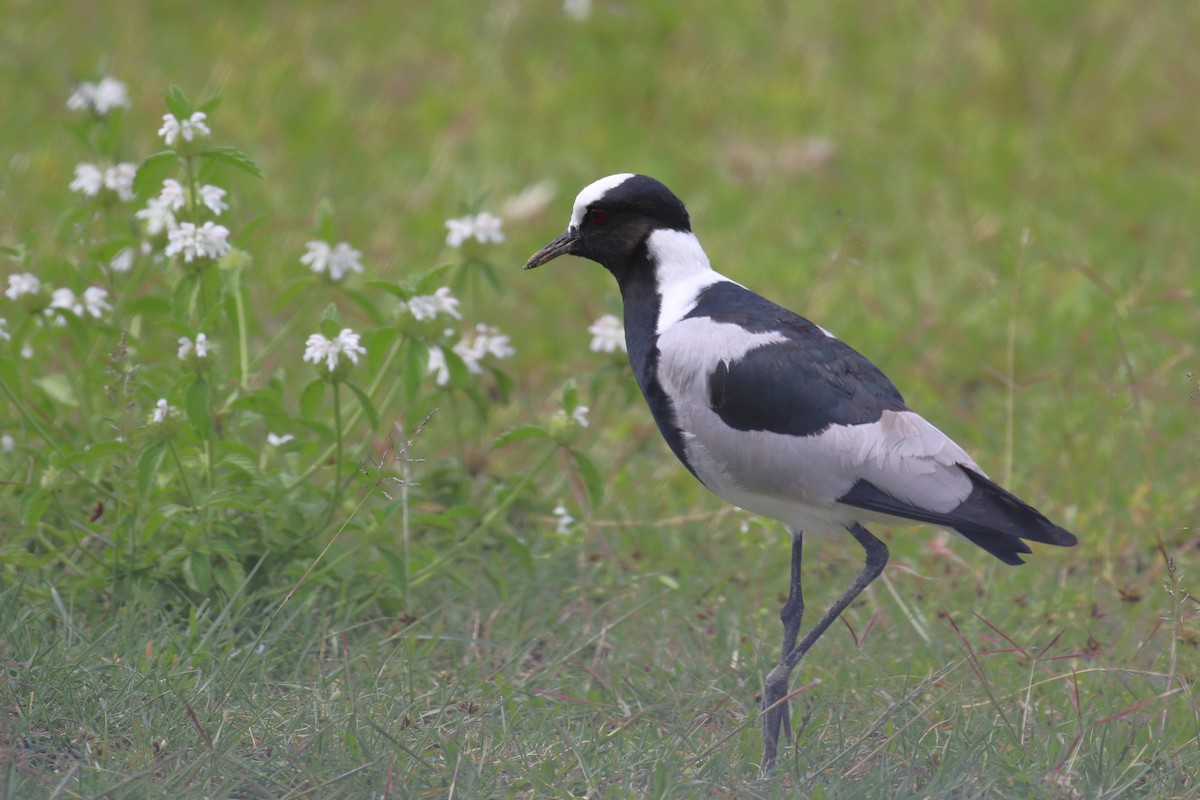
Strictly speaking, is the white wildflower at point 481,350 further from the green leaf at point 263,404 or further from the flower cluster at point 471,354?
the green leaf at point 263,404

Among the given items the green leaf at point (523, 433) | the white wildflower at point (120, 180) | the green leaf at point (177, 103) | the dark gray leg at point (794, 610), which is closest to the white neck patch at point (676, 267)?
the green leaf at point (523, 433)

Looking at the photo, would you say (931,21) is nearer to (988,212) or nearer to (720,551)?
(988,212)

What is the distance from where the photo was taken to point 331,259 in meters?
3.81

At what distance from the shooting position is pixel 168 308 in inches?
149

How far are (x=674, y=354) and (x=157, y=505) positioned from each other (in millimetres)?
1241

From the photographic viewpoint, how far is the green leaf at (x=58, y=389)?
3912mm

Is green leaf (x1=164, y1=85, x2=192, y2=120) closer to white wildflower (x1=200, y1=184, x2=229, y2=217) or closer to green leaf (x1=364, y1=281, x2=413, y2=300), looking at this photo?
white wildflower (x1=200, y1=184, x2=229, y2=217)

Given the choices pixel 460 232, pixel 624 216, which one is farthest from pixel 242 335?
pixel 624 216

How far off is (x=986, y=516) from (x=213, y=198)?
1.88m

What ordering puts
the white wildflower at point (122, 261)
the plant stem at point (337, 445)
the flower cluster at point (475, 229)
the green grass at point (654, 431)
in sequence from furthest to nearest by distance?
the white wildflower at point (122, 261) < the flower cluster at point (475, 229) < the plant stem at point (337, 445) < the green grass at point (654, 431)

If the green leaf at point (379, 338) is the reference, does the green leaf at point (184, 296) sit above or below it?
above

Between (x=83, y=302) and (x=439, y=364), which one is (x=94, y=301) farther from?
(x=439, y=364)

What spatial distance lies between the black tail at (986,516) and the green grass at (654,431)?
0.21 metres

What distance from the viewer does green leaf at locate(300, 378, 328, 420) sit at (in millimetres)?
3533
